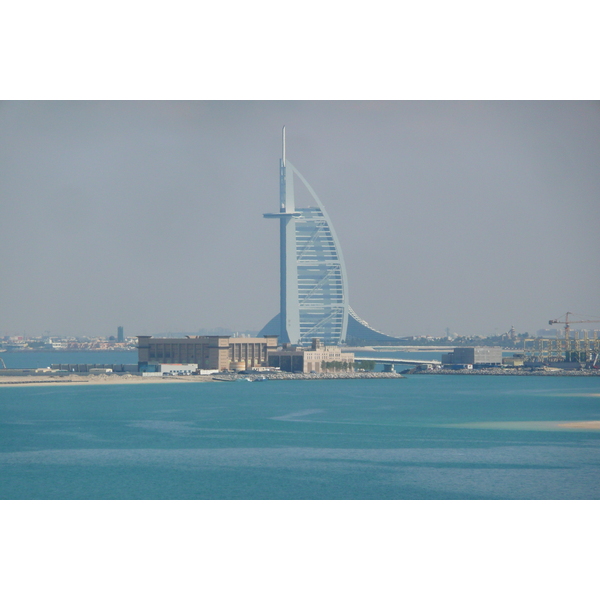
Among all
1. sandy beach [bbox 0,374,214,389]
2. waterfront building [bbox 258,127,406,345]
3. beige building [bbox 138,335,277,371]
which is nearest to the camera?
sandy beach [bbox 0,374,214,389]

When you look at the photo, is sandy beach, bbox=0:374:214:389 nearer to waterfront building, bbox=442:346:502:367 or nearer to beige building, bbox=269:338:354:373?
beige building, bbox=269:338:354:373

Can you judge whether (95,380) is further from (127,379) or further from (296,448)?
(296,448)

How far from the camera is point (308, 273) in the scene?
58688mm

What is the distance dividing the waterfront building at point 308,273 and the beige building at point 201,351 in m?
7.13

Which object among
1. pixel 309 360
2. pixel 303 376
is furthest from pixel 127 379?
pixel 309 360

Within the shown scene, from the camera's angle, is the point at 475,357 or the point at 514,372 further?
the point at 475,357

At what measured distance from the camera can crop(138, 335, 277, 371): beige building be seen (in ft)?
156

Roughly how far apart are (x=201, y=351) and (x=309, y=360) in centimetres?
531

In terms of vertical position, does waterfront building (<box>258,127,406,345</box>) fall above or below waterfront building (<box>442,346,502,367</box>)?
above

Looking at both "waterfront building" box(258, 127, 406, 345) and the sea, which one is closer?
the sea

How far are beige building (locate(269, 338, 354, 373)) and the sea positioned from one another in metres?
16.7

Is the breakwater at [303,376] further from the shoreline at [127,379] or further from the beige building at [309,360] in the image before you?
the beige building at [309,360]

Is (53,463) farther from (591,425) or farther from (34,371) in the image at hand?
(34,371)

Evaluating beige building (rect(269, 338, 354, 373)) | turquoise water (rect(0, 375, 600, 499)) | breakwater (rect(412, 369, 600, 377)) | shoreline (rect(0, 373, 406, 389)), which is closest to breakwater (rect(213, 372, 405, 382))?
shoreline (rect(0, 373, 406, 389))
